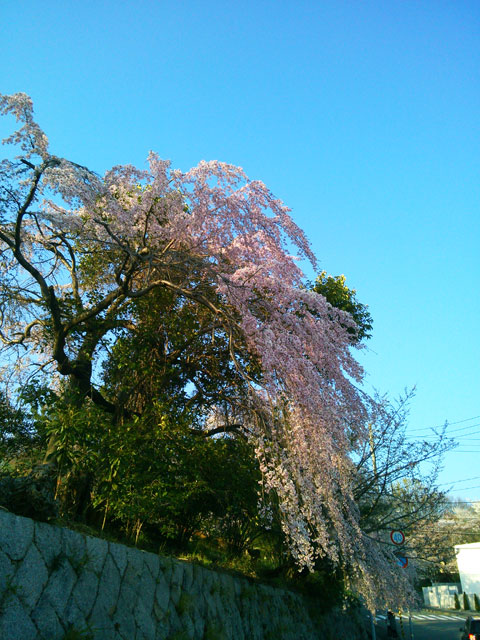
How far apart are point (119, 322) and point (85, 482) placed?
10.6 feet

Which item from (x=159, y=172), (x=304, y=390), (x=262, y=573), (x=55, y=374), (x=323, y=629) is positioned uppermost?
(x=159, y=172)

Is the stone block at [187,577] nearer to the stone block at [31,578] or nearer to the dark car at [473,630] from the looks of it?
the stone block at [31,578]

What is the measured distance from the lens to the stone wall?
4.96 metres

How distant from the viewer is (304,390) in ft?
29.2

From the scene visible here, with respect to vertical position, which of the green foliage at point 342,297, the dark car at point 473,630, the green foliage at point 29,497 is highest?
the green foliage at point 342,297

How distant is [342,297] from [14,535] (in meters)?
14.5

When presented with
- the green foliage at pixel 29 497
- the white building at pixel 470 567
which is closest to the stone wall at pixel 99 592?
the green foliage at pixel 29 497

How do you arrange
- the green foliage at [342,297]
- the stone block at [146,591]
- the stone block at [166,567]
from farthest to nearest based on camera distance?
the green foliage at [342,297] → the stone block at [166,567] → the stone block at [146,591]

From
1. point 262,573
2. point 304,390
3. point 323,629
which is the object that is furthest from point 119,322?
point 323,629

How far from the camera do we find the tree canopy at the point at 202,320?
8.98 metres

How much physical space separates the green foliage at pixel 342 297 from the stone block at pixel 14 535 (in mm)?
13655

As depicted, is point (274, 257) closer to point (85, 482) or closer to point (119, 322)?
point (119, 322)

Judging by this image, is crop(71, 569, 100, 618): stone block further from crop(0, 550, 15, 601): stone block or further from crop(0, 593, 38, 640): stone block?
crop(0, 550, 15, 601): stone block

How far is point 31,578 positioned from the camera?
5.11 meters
